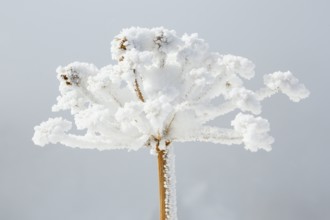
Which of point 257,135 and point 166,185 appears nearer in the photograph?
point 257,135

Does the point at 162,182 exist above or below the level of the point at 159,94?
below

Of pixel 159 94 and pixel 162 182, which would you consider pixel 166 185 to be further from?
pixel 159 94

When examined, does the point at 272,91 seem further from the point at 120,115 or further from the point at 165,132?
the point at 120,115

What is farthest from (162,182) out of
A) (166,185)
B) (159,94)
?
(159,94)

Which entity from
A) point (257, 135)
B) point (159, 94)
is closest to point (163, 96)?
point (159, 94)

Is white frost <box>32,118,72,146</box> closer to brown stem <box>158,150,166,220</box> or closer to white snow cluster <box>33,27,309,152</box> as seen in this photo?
white snow cluster <box>33,27,309,152</box>

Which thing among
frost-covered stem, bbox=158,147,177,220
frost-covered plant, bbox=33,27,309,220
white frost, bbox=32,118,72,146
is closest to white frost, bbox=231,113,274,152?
frost-covered plant, bbox=33,27,309,220

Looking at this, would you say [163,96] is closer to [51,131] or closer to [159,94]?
[159,94]
